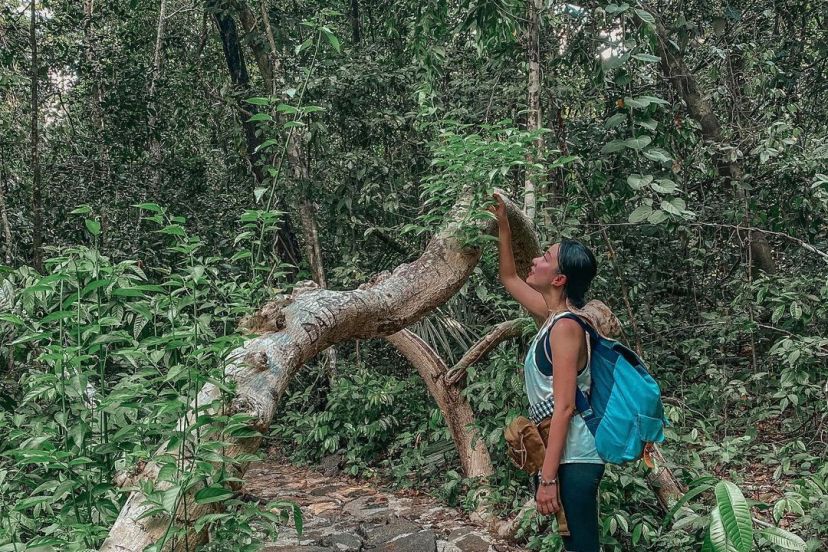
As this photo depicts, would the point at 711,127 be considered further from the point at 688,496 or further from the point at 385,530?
the point at 385,530

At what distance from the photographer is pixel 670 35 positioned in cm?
528

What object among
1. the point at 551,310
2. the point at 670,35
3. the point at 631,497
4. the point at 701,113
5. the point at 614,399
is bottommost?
the point at 631,497

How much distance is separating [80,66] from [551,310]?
6045 mm

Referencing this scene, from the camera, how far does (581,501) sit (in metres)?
2.54

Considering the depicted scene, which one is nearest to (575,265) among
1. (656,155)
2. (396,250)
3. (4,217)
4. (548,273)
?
(548,273)

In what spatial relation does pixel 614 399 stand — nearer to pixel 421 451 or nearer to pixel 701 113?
pixel 421 451

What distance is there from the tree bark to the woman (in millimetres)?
2157

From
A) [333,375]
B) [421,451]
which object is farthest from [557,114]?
[333,375]

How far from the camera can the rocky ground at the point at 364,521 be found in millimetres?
4340

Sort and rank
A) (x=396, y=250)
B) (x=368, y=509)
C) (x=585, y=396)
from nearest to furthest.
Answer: (x=585, y=396) < (x=368, y=509) < (x=396, y=250)

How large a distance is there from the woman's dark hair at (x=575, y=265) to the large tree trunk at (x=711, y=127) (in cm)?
317

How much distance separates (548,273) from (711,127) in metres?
3.76

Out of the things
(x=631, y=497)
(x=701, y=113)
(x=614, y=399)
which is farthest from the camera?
(x=701, y=113)

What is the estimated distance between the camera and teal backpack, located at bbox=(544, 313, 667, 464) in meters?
2.50
